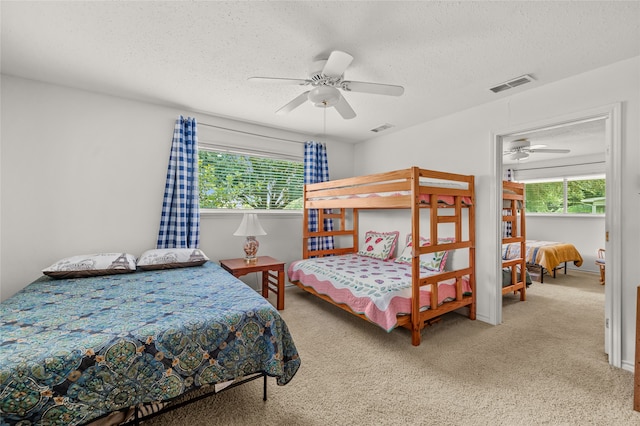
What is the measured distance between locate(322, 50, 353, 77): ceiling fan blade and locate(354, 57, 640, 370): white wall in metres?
1.95

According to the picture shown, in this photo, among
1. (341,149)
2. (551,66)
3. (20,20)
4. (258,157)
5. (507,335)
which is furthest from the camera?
(341,149)

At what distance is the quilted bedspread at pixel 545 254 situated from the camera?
14.8 feet

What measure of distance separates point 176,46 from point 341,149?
3.17 m

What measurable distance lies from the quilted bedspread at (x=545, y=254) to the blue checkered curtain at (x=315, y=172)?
2.88 metres

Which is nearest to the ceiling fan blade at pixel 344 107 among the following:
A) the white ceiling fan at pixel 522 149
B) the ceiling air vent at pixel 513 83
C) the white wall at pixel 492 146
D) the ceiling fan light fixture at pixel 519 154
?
the ceiling air vent at pixel 513 83

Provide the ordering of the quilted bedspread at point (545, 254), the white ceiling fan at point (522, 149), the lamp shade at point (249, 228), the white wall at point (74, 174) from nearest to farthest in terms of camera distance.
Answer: the white wall at point (74, 174) < the lamp shade at point (249, 228) < the quilted bedspread at point (545, 254) < the white ceiling fan at point (522, 149)

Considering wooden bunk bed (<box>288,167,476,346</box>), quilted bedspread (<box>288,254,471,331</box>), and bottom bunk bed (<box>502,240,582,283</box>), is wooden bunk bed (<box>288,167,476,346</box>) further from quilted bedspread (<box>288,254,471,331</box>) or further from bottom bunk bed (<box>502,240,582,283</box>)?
bottom bunk bed (<box>502,240,582,283</box>)

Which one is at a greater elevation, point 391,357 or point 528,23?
point 528,23

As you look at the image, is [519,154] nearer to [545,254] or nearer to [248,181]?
[545,254]

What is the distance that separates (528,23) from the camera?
71.7 inches

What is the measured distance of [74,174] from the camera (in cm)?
289

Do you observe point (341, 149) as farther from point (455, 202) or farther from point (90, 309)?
point (90, 309)

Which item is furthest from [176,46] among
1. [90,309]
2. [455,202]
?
[455,202]

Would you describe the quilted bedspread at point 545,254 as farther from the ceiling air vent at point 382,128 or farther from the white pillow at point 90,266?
the white pillow at point 90,266
